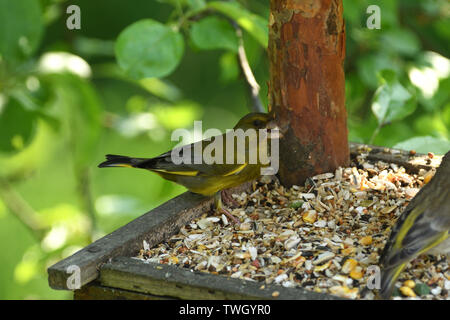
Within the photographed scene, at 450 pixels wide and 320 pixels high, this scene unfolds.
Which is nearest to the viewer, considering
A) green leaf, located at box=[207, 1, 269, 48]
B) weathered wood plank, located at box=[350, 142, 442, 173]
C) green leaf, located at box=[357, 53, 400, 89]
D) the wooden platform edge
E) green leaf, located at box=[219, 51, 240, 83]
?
Result: the wooden platform edge

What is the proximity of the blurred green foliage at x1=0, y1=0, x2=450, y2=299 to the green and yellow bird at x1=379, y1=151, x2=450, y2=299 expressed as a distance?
812mm

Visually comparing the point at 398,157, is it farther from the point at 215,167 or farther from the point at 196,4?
the point at 196,4

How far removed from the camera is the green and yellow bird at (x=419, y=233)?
7.52 feet

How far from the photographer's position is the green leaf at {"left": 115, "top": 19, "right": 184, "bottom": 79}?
3.02 meters

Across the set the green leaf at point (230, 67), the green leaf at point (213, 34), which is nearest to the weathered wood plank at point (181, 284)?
the green leaf at point (213, 34)

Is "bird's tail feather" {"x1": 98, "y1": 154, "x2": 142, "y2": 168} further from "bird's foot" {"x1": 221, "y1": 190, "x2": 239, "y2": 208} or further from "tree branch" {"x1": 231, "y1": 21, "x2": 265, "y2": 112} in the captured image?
"tree branch" {"x1": 231, "y1": 21, "x2": 265, "y2": 112}

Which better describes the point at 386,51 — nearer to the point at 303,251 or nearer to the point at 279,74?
the point at 279,74

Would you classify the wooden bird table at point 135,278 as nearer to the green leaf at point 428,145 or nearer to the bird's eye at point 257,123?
the bird's eye at point 257,123

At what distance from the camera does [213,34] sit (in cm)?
332

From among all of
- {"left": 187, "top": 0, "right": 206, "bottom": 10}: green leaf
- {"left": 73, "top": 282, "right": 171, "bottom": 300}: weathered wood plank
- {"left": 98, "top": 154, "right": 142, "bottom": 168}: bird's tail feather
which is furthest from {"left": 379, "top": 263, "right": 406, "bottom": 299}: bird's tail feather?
{"left": 187, "top": 0, "right": 206, "bottom": 10}: green leaf

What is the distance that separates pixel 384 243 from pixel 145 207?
1627 mm

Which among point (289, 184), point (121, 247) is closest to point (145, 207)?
point (289, 184)

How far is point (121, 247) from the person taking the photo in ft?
8.38

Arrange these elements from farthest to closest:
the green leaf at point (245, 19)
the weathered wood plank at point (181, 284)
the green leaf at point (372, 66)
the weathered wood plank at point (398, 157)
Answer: the green leaf at point (372, 66), the weathered wood plank at point (398, 157), the green leaf at point (245, 19), the weathered wood plank at point (181, 284)
